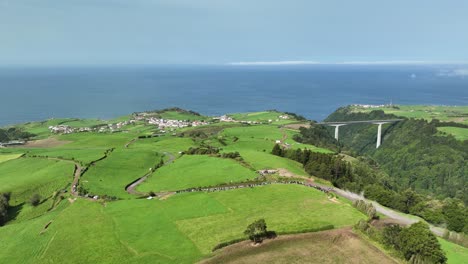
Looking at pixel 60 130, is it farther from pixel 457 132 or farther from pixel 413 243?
pixel 457 132

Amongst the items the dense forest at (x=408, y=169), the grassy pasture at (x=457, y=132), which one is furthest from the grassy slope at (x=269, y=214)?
the grassy pasture at (x=457, y=132)

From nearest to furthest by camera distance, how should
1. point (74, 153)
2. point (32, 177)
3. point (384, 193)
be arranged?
1. point (384, 193)
2. point (32, 177)
3. point (74, 153)

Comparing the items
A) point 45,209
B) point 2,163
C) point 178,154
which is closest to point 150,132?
point 178,154

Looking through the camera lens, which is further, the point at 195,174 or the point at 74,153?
the point at 74,153

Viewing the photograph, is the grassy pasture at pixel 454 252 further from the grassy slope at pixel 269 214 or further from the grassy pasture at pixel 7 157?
the grassy pasture at pixel 7 157

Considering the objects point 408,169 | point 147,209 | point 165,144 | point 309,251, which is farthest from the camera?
point 408,169

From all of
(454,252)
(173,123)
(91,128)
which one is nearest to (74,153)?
(91,128)
